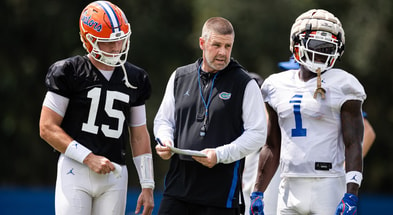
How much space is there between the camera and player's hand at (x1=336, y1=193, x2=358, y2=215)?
4406 millimetres

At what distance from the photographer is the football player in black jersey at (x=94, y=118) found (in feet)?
14.9

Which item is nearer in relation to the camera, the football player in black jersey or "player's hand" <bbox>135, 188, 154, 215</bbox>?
the football player in black jersey

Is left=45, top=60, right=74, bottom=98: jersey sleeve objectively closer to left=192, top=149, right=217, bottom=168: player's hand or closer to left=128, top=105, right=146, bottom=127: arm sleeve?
left=128, top=105, right=146, bottom=127: arm sleeve

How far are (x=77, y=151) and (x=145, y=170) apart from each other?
0.56 meters

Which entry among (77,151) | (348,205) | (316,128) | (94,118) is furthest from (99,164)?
(348,205)

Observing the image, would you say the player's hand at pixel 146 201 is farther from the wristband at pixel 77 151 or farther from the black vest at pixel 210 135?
the wristband at pixel 77 151

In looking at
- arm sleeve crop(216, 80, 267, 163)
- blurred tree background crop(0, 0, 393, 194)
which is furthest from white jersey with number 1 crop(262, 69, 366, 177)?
blurred tree background crop(0, 0, 393, 194)

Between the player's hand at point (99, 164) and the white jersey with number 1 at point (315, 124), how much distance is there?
4.04ft

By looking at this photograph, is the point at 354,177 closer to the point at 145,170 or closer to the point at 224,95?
the point at 224,95

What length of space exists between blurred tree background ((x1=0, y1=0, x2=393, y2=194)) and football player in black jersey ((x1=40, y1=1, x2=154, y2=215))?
11385 millimetres

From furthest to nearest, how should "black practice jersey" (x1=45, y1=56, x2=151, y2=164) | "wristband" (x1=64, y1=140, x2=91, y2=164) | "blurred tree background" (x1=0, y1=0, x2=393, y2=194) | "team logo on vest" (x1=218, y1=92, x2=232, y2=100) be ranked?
"blurred tree background" (x1=0, y1=0, x2=393, y2=194)
"team logo on vest" (x1=218, y1=92, x2=232, y2=100)
"black practice jersey" (x1=45, y1=56, x2=151, y2=164)
"wristband" (x1=64, y1=140, x2=91, y2=164)

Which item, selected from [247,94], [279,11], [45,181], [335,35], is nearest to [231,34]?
[247,94]

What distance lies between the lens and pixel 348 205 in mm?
4418

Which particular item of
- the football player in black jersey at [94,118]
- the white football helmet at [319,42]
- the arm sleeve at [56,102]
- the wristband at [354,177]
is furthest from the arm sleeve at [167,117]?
the wristband at [354,177]
